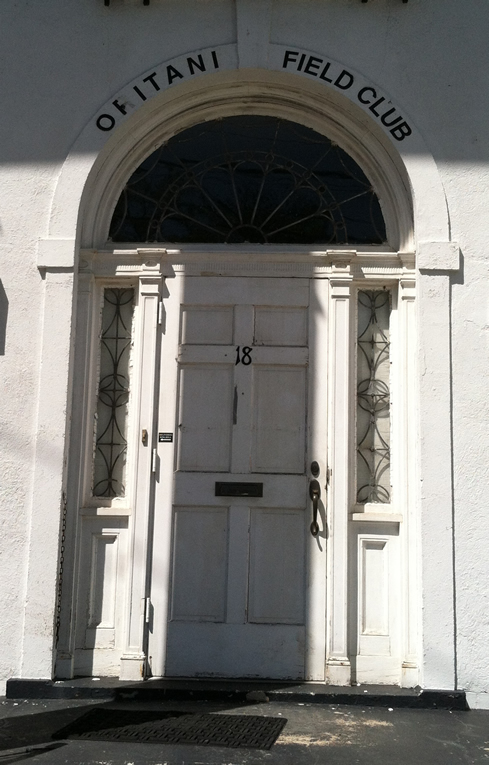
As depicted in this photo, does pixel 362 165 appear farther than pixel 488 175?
Yes

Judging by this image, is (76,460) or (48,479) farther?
(76,460)

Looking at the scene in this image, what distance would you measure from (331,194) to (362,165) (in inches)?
12.1

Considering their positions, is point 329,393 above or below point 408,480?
above

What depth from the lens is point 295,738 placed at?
169 inches

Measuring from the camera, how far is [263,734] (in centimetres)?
435

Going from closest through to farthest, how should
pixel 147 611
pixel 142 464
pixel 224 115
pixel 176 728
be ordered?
1. pixel 176 728
2. pixel 147 611
3. pixel 142 464
4. pixel 224 115

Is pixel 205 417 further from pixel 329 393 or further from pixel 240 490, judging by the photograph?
pixel 329 393

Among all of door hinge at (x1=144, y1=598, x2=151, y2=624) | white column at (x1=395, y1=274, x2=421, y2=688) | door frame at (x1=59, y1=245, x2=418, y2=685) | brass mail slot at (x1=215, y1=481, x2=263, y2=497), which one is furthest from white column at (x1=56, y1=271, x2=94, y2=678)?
white column at (x1=395, y1=274, x2=421, y2=688)

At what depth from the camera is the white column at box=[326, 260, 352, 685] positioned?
5137 millimetres

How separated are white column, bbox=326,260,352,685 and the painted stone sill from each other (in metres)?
0.10

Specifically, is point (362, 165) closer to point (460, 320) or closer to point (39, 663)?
point (460, 320)

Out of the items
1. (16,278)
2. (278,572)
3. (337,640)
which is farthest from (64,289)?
(337,640)

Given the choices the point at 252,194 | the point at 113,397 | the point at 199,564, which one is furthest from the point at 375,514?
the point at 252,194

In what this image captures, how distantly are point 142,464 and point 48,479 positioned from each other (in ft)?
2.06
